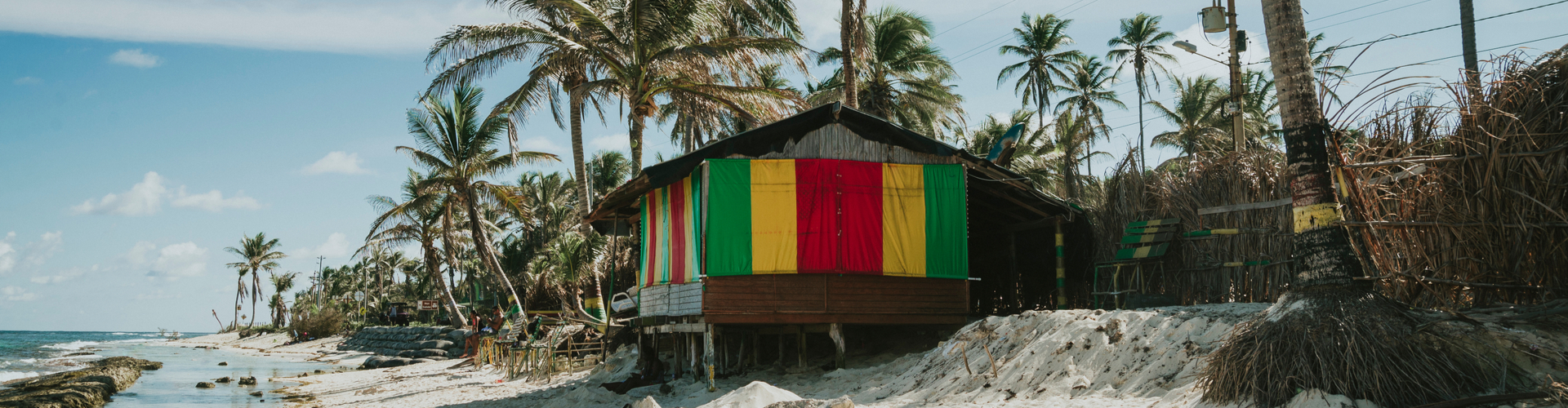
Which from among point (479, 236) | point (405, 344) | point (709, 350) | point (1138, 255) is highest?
point (479, 236)

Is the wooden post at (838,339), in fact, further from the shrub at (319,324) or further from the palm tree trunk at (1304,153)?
the shrub at (319,324)

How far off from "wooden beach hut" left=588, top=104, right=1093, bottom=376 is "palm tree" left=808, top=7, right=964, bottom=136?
13024mm

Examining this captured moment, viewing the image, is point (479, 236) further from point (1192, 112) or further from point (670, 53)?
point (1192, 112)

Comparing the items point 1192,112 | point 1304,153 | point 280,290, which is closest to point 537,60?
point 1304,153

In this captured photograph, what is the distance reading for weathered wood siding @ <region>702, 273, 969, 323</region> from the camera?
34.6 feet

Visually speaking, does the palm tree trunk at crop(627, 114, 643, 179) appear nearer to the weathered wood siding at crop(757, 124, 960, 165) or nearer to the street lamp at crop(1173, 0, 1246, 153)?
the weathered wood siding at crop(757, 124, 960, 165)

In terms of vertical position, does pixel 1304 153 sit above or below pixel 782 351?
above

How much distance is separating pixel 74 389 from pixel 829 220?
1555cm

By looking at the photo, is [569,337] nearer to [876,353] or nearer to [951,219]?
[876,353]

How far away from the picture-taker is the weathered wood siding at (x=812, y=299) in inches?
415

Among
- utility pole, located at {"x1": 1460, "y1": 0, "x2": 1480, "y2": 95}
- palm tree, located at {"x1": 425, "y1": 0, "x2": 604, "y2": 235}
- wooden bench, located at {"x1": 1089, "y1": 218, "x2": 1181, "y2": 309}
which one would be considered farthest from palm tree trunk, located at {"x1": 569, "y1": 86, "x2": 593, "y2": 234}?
utility pole, located at {"x1": 1460, "y1": 0, "x2": 1480, "y2": 95}

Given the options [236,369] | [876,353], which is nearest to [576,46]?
[876,353]

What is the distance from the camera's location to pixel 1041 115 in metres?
29.9

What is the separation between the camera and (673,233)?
12070 millimetres
